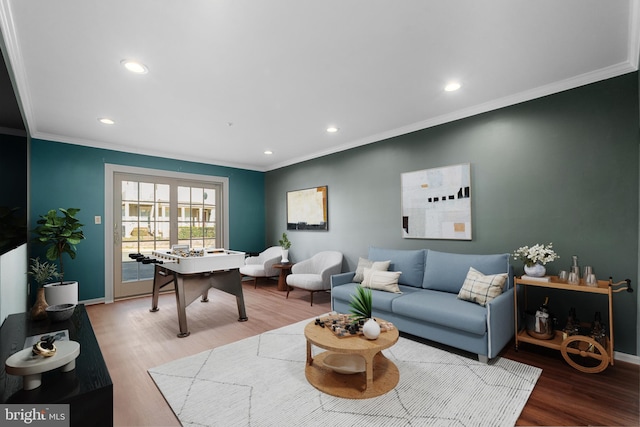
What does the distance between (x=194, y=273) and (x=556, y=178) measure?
3884 millimetres

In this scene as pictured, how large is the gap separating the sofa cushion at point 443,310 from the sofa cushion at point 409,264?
1.25 feet

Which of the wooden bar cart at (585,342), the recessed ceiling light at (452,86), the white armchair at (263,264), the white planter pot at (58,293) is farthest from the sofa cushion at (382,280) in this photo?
the white planter pot at (58,293)

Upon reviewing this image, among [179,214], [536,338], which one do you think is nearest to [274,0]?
[536,338]

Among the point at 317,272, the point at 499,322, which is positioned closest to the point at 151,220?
the point at 317,272

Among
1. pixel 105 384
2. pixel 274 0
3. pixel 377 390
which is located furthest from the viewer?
pixel 377 390

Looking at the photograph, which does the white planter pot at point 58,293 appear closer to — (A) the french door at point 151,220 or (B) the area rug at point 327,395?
(A) the french door at point 151,220

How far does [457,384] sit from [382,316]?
113cm

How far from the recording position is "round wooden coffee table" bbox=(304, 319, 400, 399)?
6.74 feet

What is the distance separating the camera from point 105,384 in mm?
1135

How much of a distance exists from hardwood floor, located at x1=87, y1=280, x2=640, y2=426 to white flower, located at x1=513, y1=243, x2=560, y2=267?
0.83m

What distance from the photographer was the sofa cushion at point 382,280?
341 centimetres

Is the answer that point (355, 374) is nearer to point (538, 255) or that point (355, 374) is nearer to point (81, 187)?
point (538, 255)

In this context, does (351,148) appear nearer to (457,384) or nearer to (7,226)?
(457,384)

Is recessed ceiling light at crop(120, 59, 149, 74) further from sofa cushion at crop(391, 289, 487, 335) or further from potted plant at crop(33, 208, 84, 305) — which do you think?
sofa cushion at crop(391, 289, 487, 335)
